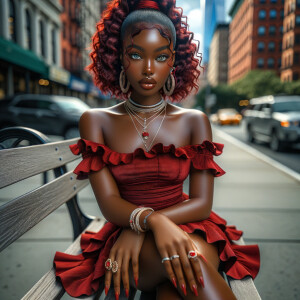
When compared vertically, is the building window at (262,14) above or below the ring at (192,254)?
above

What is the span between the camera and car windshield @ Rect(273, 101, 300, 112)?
392 inches

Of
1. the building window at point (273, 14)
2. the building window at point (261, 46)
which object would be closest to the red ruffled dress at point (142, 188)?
the building window at point (273, 14)

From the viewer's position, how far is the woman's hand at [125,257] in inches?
49.8

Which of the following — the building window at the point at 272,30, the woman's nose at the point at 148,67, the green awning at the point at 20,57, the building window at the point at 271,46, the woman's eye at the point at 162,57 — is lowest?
the woman's nose at the point at 148,67

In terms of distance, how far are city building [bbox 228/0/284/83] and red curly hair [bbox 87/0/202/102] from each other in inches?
2371

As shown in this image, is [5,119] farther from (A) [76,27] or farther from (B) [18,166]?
(A) [76,27]

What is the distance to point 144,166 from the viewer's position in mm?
1507

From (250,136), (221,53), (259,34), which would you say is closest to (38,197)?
(250,136)

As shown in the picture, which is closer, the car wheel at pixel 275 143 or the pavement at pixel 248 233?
the pavement at pixel 248 233

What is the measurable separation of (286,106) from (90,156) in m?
9.87

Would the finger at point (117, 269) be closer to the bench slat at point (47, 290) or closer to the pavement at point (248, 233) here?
the bench slat at point (47, 290)

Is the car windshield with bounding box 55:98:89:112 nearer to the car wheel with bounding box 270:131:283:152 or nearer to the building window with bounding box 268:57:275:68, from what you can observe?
the car wheel with bounding box 270:131:283:152

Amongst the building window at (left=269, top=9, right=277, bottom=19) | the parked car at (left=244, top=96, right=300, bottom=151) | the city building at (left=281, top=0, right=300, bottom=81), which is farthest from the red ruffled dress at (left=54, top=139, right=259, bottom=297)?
the building window at (left=269, top=9, right=277, bottom=19)

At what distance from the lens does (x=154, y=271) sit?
1301 millimetres
